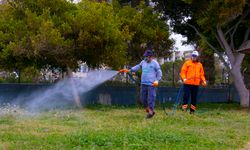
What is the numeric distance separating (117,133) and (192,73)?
5800 millimetres

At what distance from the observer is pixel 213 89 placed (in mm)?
25391

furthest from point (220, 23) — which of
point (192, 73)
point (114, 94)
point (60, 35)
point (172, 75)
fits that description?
point (172, 75)

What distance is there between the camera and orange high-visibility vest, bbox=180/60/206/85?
1397 centimetres

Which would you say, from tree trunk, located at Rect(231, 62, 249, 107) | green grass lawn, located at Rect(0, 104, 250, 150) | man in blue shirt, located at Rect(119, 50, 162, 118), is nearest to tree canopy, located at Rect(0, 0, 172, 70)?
man in blue shirt, located at Rect(119, 50, 162, 118)

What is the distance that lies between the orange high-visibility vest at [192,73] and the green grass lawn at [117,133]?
214cm

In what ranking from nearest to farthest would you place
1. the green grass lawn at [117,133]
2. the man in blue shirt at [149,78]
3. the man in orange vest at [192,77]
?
the green grass lawn at [117,133]
the man in blue shirt at [149,78]
the man in orange vest at [192,77]

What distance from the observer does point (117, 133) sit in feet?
28.6

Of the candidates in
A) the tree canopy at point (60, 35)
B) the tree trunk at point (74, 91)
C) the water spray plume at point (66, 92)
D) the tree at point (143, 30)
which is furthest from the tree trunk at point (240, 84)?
the tree trunk at point (74, 91)

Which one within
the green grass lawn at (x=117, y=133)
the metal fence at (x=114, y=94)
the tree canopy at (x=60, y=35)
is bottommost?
the green grass lawn at (x=117, y=133)

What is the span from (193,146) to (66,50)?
8140mm

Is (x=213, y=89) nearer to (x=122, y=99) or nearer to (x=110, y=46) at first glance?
(x=122, y=99)

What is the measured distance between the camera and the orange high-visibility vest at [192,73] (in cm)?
1397

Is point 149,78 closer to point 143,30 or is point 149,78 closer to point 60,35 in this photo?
point 60,35

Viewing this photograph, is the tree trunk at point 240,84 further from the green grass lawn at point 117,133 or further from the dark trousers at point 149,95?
the dark trousers at point 149,95
